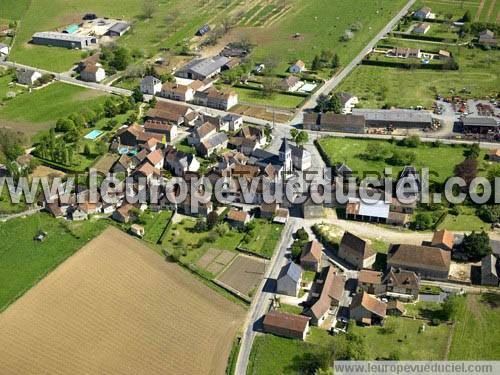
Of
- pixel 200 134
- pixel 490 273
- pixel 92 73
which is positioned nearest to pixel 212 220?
pixel 200 134

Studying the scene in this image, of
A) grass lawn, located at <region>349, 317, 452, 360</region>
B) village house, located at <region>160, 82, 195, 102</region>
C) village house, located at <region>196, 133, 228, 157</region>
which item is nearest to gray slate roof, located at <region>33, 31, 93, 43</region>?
village house, located at <region>160, 82, 195, 102</region>

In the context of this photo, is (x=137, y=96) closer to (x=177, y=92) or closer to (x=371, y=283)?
(x=177, y=92)

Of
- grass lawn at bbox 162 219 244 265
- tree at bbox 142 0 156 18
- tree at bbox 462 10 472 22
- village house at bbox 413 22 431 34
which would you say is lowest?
grass lawn at bbox 162 219 244 265

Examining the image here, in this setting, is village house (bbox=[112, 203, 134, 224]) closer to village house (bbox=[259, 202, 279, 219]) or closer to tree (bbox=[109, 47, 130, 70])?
village house (bbox=[259, 202, 279, 219])

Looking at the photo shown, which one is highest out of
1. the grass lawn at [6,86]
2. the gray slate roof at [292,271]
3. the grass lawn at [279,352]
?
the gray slate roof at [292,271]

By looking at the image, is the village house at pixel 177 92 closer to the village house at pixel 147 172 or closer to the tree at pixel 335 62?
the village house at pixel 147 172

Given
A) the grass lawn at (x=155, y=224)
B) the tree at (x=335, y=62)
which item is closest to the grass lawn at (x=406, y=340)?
the grass lawn at (x=155, y=224)
